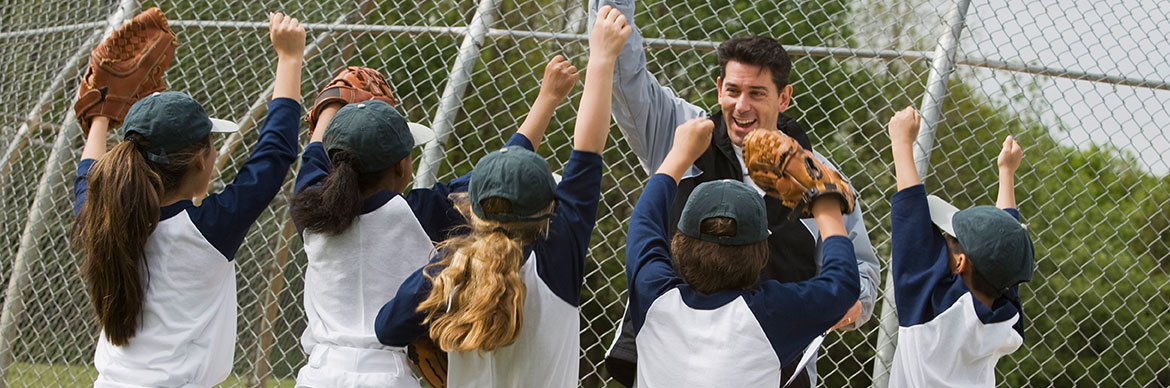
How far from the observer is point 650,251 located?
2.19 m

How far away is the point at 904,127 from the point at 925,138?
648mm

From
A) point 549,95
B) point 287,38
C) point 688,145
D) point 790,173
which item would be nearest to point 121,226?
point 287,38

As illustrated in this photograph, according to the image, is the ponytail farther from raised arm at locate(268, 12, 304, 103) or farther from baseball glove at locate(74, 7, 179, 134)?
baseball glove at locate(74, 7, 179, 134)

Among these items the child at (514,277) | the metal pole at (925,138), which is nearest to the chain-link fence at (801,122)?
the metal pole at (925,138)

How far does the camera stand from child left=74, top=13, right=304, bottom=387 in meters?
2.32

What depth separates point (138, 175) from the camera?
2301 millimetres

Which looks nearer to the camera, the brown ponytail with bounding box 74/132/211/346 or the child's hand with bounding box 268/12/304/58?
the brown ponytail with bounding box 74/132/211/346

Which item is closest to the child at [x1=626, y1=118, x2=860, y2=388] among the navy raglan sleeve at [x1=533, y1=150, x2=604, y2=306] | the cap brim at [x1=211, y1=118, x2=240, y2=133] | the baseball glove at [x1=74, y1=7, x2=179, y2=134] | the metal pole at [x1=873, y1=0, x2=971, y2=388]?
the navy raglan sleeve at [x1=533, y1=150, x2=604, y2=306]

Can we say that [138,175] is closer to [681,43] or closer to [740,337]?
[740,337]

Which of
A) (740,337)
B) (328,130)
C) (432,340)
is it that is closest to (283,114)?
(328,130)

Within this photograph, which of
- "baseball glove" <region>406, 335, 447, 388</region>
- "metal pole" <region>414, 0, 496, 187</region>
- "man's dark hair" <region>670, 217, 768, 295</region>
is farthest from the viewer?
"metal pole" <region>414, 0, 496, 187</region>

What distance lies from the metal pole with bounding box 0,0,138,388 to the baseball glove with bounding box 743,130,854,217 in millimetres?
2762

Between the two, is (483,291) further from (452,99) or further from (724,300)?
(452,99)

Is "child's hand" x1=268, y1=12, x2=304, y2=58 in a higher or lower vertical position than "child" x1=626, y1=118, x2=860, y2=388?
higher
